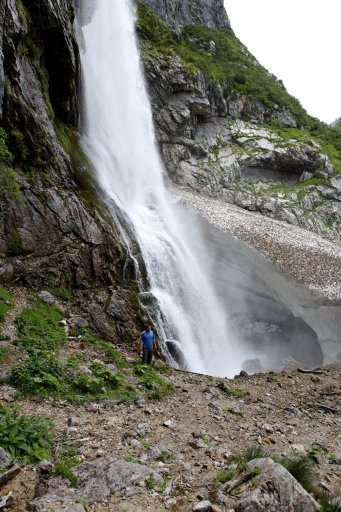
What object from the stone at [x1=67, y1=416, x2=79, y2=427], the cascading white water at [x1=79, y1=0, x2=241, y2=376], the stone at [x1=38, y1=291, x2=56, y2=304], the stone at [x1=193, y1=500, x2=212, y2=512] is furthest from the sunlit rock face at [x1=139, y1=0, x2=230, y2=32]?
the stone at [x1=193, y1=500, x2=212, y2=512]

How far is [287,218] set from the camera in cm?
3725

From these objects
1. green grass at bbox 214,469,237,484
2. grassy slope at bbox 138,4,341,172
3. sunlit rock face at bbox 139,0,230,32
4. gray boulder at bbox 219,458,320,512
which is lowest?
green grass at bbox 214,469,237,484

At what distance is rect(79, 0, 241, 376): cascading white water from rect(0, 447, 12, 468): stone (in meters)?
9.74

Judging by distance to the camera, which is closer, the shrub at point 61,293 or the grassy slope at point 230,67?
the shrub at point 61,293

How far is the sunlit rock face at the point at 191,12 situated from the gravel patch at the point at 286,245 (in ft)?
120

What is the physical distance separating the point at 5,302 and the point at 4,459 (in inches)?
248

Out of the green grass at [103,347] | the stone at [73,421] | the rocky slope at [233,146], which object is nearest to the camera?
the stone at [73,421]

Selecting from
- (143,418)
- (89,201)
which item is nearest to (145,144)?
(89,201)

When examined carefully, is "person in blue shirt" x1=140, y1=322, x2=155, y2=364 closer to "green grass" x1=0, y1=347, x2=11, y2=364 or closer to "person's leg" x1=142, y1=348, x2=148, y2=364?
"person's leg" x1=142, y1=348, x2=148, y2=364

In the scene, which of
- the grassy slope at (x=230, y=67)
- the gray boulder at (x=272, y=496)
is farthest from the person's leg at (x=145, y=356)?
the grassy slope at (x=230, y=67)

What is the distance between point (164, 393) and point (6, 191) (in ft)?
27.3

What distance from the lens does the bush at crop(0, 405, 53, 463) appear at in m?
5.14

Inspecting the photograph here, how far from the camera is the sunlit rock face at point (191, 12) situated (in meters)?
56.2

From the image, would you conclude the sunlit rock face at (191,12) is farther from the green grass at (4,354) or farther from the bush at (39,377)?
the bush at (39,377)
